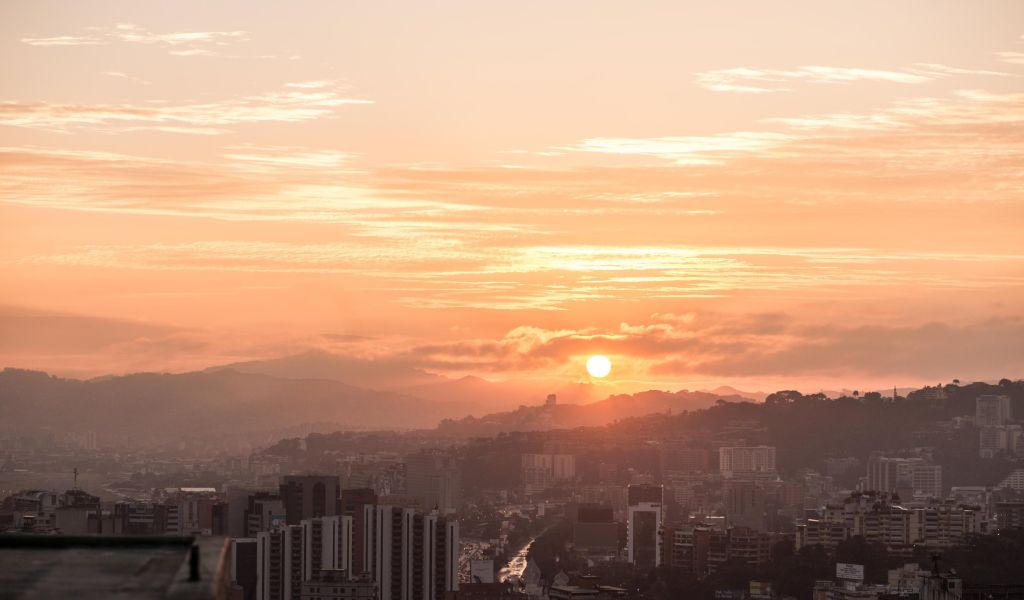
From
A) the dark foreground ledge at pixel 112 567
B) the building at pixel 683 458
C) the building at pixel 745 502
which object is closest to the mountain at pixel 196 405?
the building at pixel 683 458

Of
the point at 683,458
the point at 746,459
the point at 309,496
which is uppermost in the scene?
the point at 683,458

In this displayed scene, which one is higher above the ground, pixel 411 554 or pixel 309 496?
pixel 309 496

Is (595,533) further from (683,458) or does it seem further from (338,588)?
(683,458)

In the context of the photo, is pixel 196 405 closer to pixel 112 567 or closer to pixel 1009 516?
pixel 1009 516

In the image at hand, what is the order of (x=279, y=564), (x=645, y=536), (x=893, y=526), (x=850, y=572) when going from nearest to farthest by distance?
(x=279, y=564) → (x=850, y=572) → (x=893, y=526) → (x=645, y=536)

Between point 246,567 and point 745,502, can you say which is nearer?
point 246,567

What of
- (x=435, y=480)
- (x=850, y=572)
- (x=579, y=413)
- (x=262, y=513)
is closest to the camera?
(x=850, y=572)

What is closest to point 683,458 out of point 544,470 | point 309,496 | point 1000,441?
point 544,470
